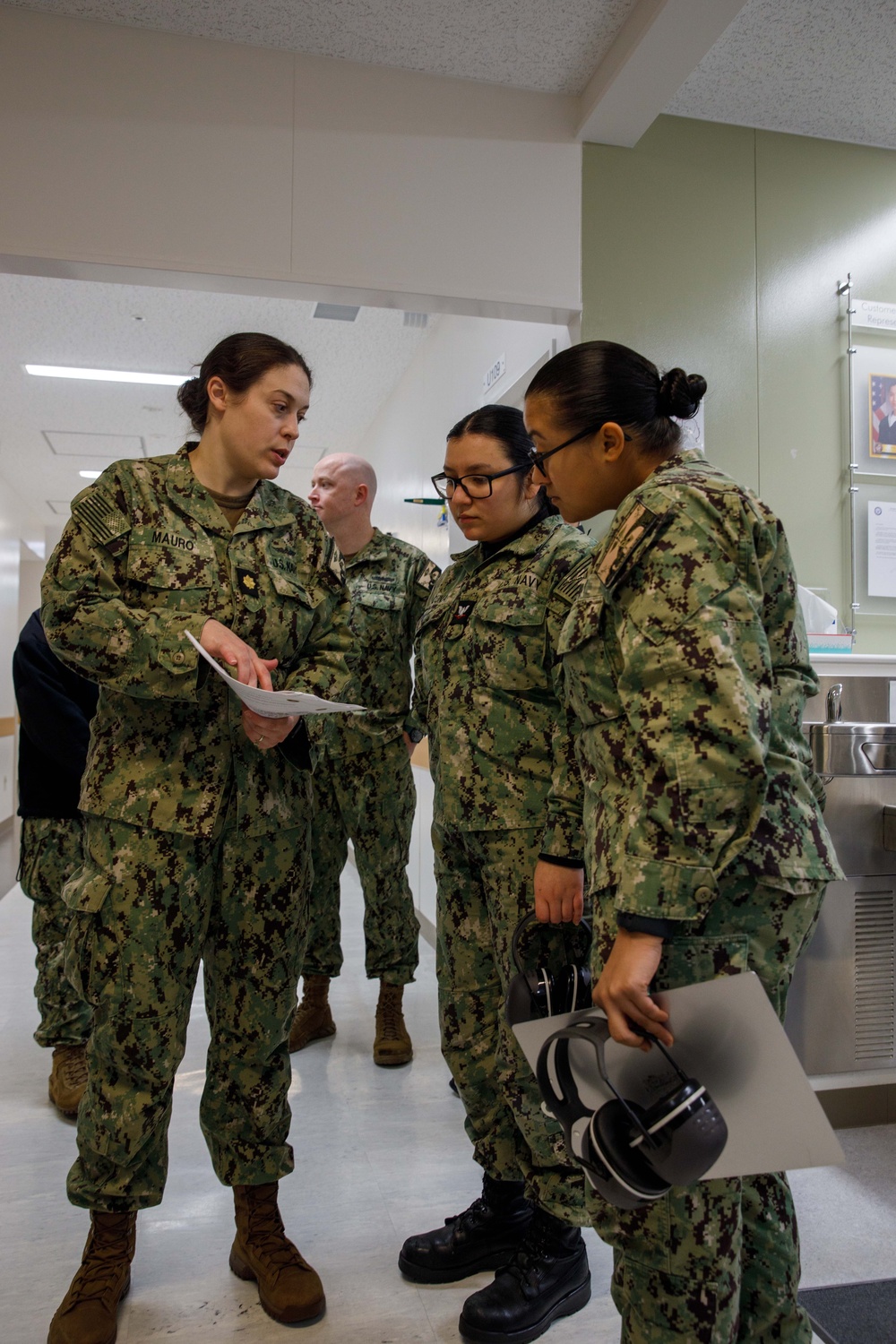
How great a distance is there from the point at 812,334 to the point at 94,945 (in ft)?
9.09

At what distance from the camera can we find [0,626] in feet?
29.4

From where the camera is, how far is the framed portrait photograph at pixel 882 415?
9.91ft

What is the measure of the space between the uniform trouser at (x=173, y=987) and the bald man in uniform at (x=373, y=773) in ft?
3.72

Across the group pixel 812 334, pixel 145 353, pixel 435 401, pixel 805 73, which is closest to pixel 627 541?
pixel 812 334

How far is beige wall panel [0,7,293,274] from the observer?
8.21 feet

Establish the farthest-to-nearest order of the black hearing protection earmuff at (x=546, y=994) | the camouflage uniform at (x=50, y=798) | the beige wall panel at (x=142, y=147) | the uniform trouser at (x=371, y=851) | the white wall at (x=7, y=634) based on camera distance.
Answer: the white wall at (x=7, y=634)
the uniform trouser at (x=371, y=851)
the beige wall panel at (x=142, y=147)
the camouflage uniform at (x=50, y=798)
the black hearing protection earmuff at (x=546, y=994)

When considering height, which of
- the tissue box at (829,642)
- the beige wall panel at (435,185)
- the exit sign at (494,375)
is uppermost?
the beige wall panel at (435,185)

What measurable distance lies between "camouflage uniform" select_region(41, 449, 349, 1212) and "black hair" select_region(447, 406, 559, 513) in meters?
0.43

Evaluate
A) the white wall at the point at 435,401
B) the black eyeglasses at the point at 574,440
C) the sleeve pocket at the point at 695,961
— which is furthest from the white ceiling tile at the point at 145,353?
the sleeve pocket at the point at 695,961

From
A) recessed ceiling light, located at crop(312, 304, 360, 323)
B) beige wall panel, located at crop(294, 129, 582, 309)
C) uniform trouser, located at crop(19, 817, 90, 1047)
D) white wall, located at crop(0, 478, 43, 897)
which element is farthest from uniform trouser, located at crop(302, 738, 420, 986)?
white wall, located at crop(0, 478, 43, 897)

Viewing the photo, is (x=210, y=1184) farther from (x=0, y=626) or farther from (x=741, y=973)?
(x=0, y=626)

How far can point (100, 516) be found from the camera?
1.54m

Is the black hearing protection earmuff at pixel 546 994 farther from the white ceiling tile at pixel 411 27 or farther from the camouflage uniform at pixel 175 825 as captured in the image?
the white ceiling tile at pixel 411 27

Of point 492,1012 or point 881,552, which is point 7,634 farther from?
point 492,1012
